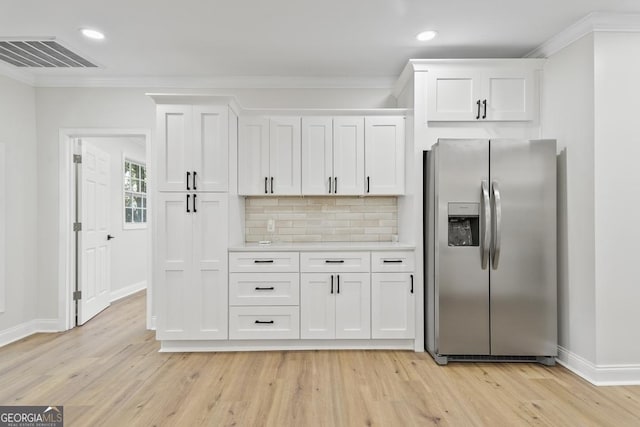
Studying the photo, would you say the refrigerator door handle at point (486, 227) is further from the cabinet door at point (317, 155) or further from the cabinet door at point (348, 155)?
the cabinet door at point (317, 155)

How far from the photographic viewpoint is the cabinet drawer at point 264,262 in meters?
3.29

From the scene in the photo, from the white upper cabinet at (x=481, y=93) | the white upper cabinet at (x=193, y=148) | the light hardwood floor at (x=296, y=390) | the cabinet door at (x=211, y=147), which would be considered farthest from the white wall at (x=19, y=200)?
the white upper cabinet at (x=481, y=93)

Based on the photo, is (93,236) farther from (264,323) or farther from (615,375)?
(615,375)

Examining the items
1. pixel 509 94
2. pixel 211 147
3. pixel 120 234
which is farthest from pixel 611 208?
pixel 120 234

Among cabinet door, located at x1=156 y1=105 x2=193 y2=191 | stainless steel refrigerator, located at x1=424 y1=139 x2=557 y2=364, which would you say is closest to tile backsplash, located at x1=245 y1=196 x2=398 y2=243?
cabinet door, located at x1=156 y1=105 x2=193 y2=191

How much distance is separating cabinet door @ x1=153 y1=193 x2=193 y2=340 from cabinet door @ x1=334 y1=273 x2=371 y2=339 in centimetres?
138

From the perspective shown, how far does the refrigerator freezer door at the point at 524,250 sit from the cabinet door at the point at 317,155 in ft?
5.02

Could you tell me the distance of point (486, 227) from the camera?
2867mm

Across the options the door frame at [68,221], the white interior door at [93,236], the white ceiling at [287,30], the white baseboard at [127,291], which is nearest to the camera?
the white ceiling at [287,30]

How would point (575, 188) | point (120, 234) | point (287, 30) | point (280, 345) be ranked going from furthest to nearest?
1. point (120, 234)
2. point (280, 345)
3. point (287, 30)
4. point (575, 188)

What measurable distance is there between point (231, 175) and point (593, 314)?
319 centimetres

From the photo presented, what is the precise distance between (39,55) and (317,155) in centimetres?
281

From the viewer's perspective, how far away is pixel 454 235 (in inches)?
119

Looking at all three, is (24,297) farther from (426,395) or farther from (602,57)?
(602,57)
